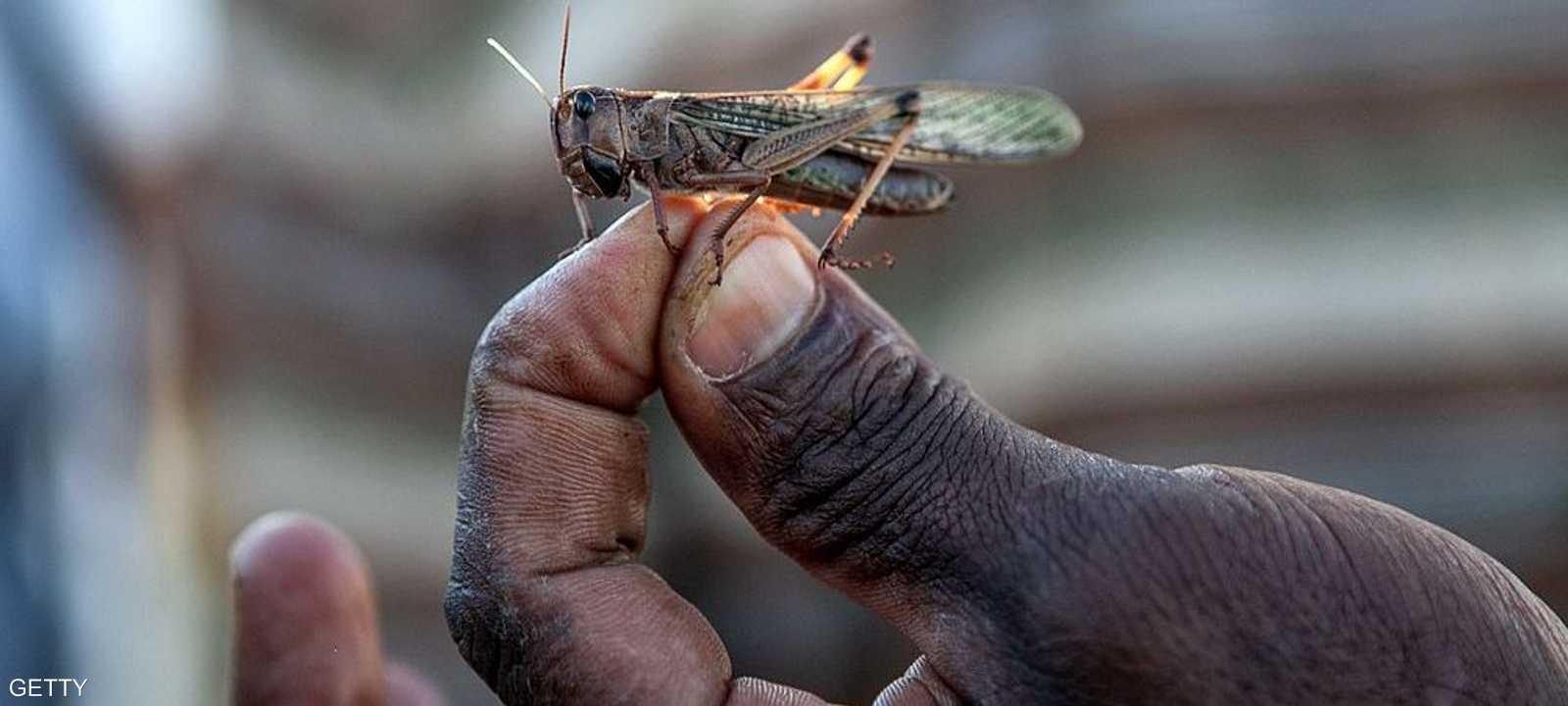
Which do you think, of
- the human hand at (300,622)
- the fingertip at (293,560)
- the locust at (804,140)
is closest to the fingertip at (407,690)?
the human hand at (300,622)

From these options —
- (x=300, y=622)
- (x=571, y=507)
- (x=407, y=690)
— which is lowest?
(x=407, y=690)

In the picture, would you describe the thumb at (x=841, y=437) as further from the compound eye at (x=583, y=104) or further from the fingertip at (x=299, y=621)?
the fingertip at (x=299, y=621)

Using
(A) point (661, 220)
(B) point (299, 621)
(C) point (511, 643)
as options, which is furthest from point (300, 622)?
(A) point (661, 220)

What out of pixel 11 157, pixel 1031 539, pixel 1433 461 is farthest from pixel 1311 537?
pixel 11 157

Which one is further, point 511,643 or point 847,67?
point 847,67

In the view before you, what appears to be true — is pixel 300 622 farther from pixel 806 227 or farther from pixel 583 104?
pixel 806 227

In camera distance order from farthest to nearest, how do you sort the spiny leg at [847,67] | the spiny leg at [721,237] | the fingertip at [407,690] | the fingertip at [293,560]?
1. the spiny leg at [847,67]
2. the fingertip at [407,690]
3. the fingertip at [293,560]
4. the spiny leg at [721,237]

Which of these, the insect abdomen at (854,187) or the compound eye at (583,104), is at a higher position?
the compound eye at (583,104)

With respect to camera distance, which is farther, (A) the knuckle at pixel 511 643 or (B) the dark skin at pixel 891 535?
(A) the knuckle at pixel 511 643
